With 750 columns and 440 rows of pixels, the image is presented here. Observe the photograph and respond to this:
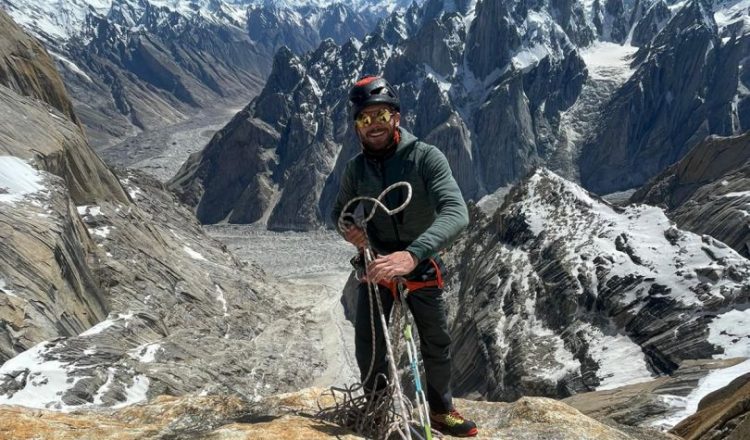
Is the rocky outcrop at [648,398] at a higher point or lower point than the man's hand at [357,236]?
lower

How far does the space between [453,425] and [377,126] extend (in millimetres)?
4824

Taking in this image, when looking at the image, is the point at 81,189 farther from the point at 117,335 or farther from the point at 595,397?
the point at 595,397

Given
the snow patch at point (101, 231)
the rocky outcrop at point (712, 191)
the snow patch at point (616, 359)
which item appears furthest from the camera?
the snow patch at point (101, 231)

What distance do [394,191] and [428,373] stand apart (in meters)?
2.96

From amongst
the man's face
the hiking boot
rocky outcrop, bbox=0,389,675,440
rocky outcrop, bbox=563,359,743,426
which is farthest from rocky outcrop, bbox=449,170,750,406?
the man's face

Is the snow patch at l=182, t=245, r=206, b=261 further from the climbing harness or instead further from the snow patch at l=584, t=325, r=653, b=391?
the climbing harness

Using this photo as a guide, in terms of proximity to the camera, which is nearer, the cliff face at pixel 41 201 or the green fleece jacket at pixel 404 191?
the green fleece jacket at pixel 404 191

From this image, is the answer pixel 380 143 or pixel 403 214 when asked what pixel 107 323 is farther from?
pixel 380 143

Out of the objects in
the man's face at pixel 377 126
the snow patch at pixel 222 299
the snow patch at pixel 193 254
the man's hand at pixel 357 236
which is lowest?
the man's hand at pixel 357 236

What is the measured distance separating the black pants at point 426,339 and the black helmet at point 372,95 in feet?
9.18

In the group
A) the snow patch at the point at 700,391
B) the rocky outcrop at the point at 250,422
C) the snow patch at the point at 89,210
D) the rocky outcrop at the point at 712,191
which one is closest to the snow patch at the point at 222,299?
the snow patch at the point at 89,210

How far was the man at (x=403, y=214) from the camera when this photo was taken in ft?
26.6

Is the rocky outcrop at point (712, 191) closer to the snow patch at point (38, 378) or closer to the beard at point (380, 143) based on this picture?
the beard at point (380, 143)

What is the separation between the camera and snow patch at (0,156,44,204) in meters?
44.2
